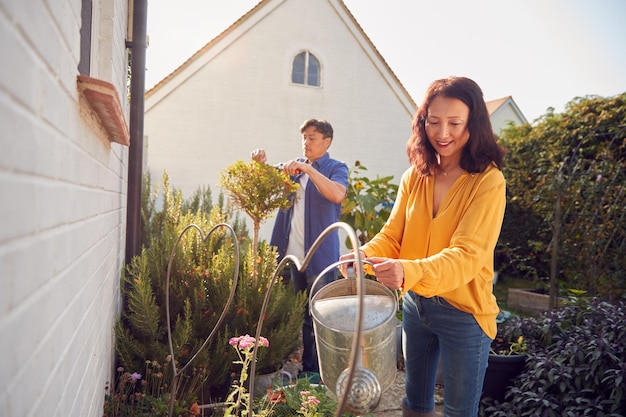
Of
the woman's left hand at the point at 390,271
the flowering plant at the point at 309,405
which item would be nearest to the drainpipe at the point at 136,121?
the flowering plant at the point at 309,405

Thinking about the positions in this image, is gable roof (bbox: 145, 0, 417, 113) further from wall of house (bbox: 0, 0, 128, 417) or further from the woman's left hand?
the woman's left hand

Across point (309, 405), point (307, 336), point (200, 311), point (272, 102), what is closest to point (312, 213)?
point (307, 336)

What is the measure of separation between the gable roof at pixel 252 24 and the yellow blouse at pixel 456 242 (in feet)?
25.0

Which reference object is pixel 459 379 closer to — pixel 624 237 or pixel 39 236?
pixel 39 236

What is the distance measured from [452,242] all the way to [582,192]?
435cm

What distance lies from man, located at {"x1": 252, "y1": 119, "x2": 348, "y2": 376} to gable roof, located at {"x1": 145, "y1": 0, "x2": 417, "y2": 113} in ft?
20.0

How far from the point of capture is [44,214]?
→ 2.68 feet

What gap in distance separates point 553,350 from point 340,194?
1.79 m

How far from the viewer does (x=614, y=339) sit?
9.38ft

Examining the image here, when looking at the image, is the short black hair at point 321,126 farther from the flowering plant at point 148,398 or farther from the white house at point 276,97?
the white house at point 276,97

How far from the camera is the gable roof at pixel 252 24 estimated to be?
8.70 metres

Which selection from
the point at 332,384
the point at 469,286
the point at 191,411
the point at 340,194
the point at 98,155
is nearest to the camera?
the point at 332,384

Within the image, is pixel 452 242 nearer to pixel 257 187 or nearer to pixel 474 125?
pixel 474 125

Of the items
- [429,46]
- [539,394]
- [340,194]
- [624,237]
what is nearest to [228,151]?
[429,46]
